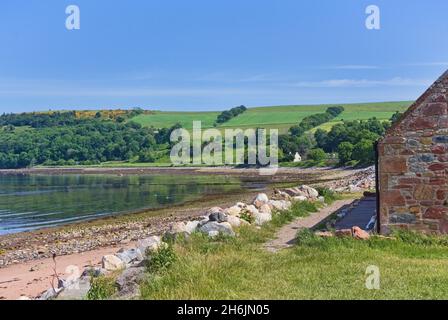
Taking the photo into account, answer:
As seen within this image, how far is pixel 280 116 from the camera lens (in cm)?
16625

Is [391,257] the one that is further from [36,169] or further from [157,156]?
[36,169]

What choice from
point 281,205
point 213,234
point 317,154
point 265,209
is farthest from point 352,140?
point 213,234

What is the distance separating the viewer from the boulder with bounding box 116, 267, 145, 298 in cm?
940

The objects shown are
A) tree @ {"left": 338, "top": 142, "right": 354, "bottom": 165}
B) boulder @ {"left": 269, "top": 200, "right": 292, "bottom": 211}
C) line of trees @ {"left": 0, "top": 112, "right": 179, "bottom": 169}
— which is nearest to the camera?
boulder @ {"left": 269, "top": 200, "right": 292, "bottom": 211}

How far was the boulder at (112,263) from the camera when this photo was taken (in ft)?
52.6

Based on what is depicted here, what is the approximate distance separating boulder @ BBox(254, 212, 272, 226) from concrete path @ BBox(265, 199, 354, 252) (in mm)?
689

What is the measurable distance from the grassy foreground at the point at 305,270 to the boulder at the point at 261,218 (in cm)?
427

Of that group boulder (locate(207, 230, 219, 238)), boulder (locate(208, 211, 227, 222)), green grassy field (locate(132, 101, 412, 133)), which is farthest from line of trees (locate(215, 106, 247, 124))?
boulder (locate(207, 230, 219, 238))

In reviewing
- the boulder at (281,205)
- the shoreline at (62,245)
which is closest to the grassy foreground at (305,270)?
the shoreline at (62,245)

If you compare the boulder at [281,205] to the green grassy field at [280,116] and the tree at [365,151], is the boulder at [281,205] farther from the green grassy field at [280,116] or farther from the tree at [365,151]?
the green grassy field at [280,116]

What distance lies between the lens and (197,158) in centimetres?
13675

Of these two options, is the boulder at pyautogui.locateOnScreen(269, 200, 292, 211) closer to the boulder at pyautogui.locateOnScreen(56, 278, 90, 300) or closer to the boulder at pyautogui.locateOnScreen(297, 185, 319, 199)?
the boulder at pyautogui.locateOnScreen(297, 185, 319, 199)
